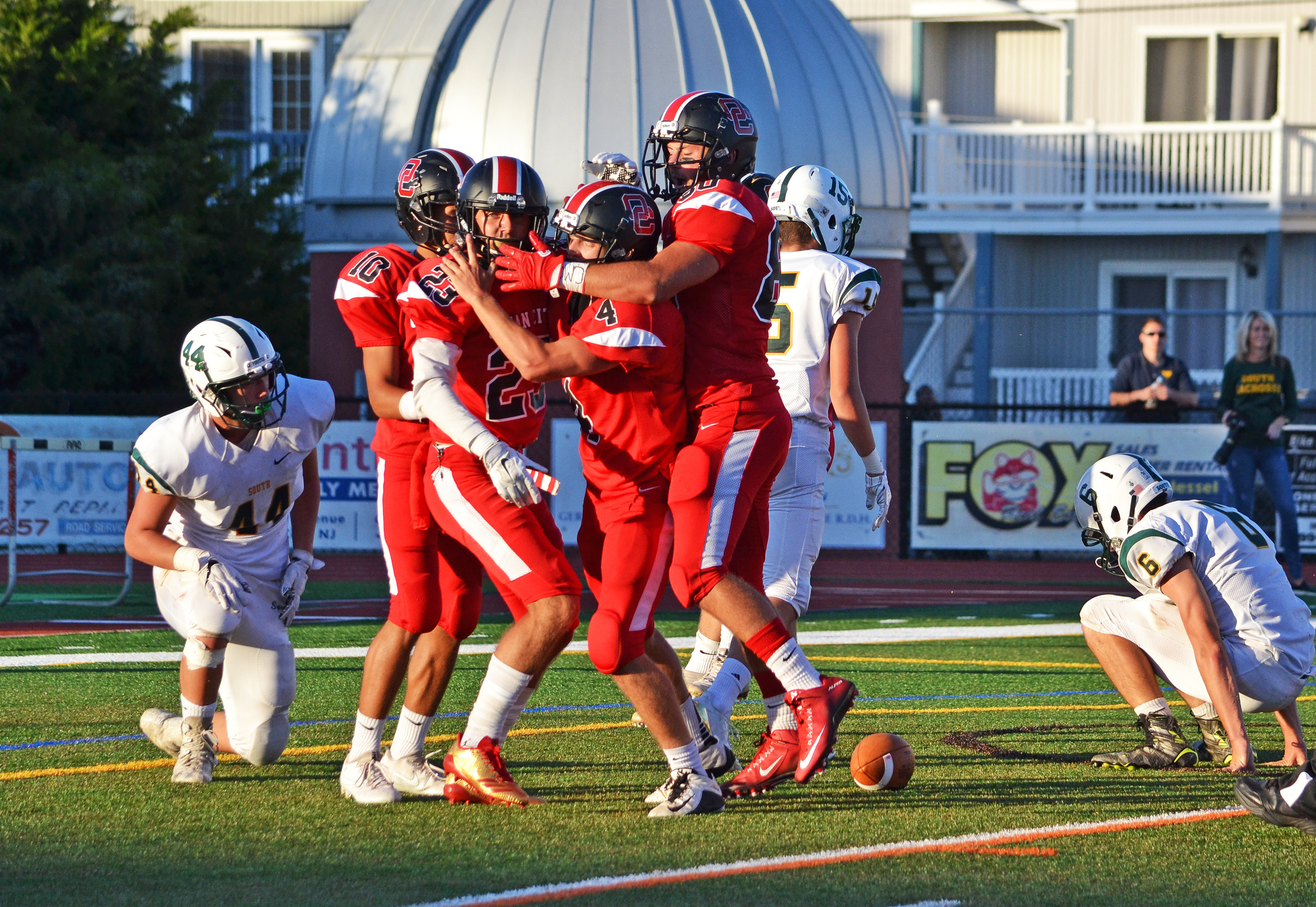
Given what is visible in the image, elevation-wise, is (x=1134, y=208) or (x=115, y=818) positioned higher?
(x=1134, y=208)

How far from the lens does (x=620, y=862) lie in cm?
425

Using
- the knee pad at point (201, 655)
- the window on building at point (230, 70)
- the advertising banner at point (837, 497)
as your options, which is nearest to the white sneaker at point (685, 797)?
the knee pad at point (201, 655)

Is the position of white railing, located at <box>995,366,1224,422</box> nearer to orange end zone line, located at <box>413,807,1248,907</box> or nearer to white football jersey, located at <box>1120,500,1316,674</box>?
white football jersey, located at <box>1120,500,1316,674</box>

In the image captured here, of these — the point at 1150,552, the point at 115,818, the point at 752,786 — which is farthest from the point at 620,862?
the point at 1150,552

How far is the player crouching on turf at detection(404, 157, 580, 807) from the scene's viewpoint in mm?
4805

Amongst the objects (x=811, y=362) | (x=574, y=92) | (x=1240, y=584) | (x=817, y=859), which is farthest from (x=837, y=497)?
(x=817, y=859)

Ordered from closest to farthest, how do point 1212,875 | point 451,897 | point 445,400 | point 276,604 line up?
point 451,897, point 1212,875, point 445,400, point 276,604

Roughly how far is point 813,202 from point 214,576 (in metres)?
2.84

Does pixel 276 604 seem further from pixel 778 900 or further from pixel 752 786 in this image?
pixel 778 900

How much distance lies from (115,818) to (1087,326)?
20902mm

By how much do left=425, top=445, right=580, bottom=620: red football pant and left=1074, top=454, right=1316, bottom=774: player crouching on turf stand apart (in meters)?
1.97

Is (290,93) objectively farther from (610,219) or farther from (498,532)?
(498,532)

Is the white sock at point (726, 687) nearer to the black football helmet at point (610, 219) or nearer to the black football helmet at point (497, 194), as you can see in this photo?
the black football helmet at point (610, 219)

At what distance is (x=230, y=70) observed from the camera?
25.5 m
